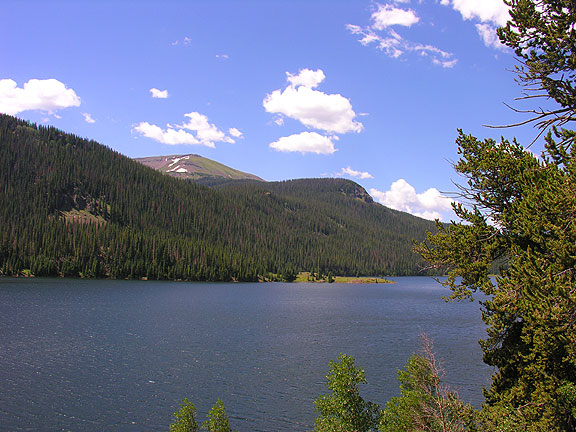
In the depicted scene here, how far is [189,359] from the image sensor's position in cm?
5572

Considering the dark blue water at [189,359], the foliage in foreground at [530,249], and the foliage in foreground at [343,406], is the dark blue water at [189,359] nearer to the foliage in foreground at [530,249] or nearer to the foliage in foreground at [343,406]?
the foliage in foreground at [343,406]

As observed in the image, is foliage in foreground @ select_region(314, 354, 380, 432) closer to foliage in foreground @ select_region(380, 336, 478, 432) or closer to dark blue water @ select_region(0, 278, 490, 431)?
foliage in foreground @ select_region(380, 336, 478, 432)

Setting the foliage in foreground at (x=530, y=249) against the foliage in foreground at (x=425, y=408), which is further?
the foliage in foreground at (x=425, y=408)

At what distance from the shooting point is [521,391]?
2030 cm

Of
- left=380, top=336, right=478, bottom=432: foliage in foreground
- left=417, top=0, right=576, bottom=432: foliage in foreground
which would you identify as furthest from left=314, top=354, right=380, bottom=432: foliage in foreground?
left=417, top=0, right=576, bottom=432: foliage in foreground

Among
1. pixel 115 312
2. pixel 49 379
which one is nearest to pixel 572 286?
pixel 49 379

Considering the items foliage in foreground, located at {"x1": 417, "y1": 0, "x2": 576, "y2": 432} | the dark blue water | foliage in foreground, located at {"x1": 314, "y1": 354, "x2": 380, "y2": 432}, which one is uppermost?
foliage in foreground, located at {"x1": 417, "y1": 0, "x2": 576, "y2": 432}

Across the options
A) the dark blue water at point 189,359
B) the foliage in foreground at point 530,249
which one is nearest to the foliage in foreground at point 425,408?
the foliage in foreground at point 530,249

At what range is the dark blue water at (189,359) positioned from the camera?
123 feet

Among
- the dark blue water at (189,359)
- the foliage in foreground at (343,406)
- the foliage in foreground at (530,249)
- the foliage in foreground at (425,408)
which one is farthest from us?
the dark blue water at (189,359)

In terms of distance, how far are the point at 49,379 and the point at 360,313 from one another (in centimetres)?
7938

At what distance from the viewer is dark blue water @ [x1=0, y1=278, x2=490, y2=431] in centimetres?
3734

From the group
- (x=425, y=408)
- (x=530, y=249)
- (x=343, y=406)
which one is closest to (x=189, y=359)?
(x=343, y=406)

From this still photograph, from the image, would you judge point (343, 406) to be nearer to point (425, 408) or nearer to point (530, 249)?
Answer: point (425, 408)
